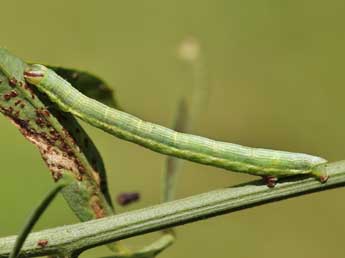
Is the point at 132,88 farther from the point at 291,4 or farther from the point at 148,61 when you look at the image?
the point at 291,4

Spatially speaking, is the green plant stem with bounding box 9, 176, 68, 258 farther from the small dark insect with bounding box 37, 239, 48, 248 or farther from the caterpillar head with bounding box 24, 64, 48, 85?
the caterpillar head with bounding box 24, 64, 48, 85

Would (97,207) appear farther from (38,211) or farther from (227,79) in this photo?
(227,79)

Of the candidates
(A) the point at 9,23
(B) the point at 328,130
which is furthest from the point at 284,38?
(A) the point at 9,23

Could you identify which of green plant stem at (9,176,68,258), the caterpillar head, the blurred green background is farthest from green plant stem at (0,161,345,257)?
the blurred green background

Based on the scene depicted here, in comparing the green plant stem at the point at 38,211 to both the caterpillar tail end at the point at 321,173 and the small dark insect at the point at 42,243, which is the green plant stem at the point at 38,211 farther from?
the caterpillar tail end at the point at 321,173

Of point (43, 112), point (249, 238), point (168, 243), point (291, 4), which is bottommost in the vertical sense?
point (249, 238)

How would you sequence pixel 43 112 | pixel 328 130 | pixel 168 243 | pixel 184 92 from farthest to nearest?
pixel 328 130 < pixel 184 92 < pixel 168 243 < pixel 43 112
